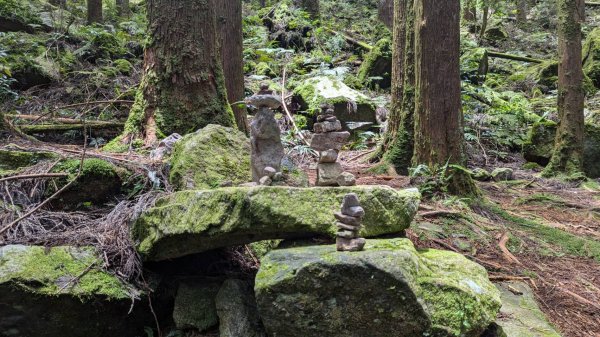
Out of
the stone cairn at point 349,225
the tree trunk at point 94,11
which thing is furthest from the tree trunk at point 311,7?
the stone cairn at point 349,225

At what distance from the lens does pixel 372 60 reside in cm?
1229

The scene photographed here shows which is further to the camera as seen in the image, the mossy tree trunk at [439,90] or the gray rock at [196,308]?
the mossy tree trunk at [439,90]

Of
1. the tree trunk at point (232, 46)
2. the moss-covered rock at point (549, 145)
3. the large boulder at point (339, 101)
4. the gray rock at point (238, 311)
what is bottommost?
the gray rock at point (238, 311)

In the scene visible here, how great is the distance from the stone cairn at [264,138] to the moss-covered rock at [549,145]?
302 inches

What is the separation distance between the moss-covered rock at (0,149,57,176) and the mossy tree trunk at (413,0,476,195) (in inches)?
170

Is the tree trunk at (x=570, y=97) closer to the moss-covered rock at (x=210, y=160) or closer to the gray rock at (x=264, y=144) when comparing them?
the moss-covered rock at (x=210, y=160)

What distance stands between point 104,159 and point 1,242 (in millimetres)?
1211

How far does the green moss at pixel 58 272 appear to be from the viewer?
10.5 ft

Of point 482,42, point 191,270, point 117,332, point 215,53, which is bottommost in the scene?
point 117,332

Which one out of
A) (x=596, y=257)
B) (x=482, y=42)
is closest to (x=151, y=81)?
(x=596, y=257)

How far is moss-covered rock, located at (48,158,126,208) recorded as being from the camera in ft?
13.7

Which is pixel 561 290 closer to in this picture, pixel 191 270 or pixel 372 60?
pixel 191 270

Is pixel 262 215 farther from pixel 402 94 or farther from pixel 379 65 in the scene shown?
pixel 379 65

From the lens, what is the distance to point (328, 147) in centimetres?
348
